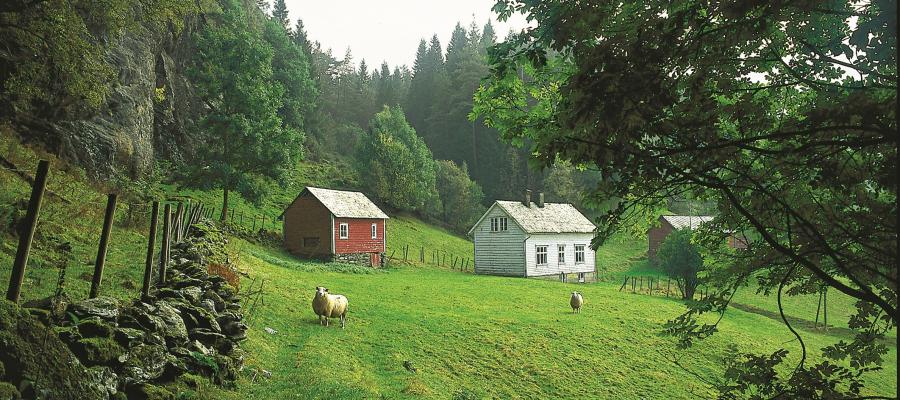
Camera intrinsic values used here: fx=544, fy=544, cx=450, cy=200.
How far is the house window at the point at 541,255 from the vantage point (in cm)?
4900

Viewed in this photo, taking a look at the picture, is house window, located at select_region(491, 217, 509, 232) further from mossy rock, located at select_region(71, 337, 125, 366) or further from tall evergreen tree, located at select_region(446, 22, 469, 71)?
tall evergreen tree, located at select_region(446, 22, 469, 71)

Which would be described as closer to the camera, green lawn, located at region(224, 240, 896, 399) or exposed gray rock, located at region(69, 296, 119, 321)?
exposed gray rock, located at region(69, 296, 119, 321)

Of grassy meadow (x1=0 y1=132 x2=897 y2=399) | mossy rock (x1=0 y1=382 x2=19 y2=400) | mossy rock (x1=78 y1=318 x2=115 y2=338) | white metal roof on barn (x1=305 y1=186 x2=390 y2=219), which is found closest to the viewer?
mossy rock (x1=0 y1=382 x2=19 y2=400)

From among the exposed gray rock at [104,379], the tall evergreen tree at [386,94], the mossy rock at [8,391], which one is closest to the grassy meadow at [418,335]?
the exposed gray rock at [104,379]

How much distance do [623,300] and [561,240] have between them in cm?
1789

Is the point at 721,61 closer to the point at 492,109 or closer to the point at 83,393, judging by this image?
the point at 492,109

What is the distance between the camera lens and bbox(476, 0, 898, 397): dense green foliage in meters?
3.89

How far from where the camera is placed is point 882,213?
439 centimetres

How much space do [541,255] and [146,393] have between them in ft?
146

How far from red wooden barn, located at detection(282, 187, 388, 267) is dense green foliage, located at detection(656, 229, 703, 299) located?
2373 centimetres

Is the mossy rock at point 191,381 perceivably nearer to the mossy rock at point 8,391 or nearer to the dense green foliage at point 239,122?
the mossy rock at point 8,391

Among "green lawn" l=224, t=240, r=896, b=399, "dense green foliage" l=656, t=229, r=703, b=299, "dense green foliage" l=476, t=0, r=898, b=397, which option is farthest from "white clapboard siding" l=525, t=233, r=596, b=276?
"dense green foliage" l=476, t=0, r=898, b=397

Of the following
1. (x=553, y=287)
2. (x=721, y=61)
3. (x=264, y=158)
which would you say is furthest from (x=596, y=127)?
(x=264, y=158)

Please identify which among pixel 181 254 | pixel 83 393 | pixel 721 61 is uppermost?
pixel 721 61
